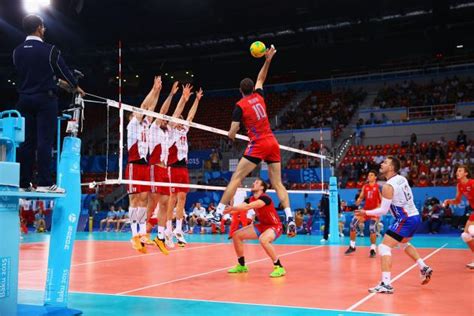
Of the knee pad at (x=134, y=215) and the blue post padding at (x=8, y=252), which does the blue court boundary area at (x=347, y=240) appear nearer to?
the knee pad at (x=134, y=215)

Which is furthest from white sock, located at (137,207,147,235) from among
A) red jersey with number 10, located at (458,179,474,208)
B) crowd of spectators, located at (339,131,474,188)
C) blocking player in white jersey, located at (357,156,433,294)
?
crowd of spectators, located at (339,131,474,188)

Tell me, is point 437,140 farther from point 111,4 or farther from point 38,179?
point 38,179

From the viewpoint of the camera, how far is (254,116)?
673 cm

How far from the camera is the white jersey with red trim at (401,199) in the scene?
5.98 m

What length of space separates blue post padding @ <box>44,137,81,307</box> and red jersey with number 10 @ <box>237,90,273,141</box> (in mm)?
2681

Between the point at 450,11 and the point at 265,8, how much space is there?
841 cm

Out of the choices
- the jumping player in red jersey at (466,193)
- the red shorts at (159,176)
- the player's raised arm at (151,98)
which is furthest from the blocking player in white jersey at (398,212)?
the red shorts at (159,176)

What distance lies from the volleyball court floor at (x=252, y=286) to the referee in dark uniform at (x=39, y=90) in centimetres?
148

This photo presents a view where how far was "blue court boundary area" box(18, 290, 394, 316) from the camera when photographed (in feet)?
14.8

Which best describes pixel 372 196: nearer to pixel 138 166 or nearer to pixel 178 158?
pixel 178 158

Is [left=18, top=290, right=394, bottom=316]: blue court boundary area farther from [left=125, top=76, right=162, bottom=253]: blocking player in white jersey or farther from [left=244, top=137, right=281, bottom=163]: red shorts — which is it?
[left=125, top=76, right=162, bottom=253]: blocking player in white jersey

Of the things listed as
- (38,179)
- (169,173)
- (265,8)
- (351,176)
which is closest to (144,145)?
(169,173)

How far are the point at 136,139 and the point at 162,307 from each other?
14.8ft

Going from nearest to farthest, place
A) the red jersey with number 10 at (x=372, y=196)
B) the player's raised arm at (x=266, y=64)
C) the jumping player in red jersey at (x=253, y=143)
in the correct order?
the jumping player in red jersey at (x=253, y=143), the player's raised arm at (x=266, y=64), the red jersey with number 10 at (x=372, y=196)
